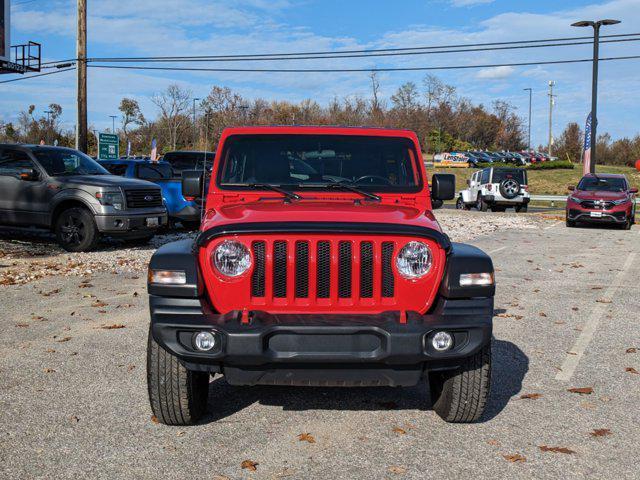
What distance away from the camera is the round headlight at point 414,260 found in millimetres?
4160

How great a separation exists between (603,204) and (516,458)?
743 inches

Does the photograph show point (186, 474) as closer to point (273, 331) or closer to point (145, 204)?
point (273, 331)

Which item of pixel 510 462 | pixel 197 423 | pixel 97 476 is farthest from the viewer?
pixel 197 423

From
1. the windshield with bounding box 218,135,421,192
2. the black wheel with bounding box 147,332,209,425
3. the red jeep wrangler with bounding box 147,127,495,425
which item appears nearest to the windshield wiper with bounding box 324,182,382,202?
the windshield with bounding box 218,135,421,192

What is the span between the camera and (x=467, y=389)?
4.39 metres

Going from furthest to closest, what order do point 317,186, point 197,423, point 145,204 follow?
point 145,204, point 317,186, point 197,423

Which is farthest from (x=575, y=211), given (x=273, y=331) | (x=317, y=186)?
(x=273, y=331)

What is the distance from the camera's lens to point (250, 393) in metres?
5.25

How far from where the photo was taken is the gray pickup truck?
13.1 meters

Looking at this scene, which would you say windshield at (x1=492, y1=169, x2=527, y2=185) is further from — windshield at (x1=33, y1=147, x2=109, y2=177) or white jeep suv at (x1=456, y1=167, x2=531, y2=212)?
windshield at (x1=33, y1=147, x2=109, y2=177)

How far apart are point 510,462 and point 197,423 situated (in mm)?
1888

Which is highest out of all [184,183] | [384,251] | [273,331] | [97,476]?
[184,183]

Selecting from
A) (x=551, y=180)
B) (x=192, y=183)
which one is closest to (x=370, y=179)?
(x=192, y=183)

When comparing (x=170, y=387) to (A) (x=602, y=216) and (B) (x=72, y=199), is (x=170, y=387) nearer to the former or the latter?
(B) (x=72, y=199)
